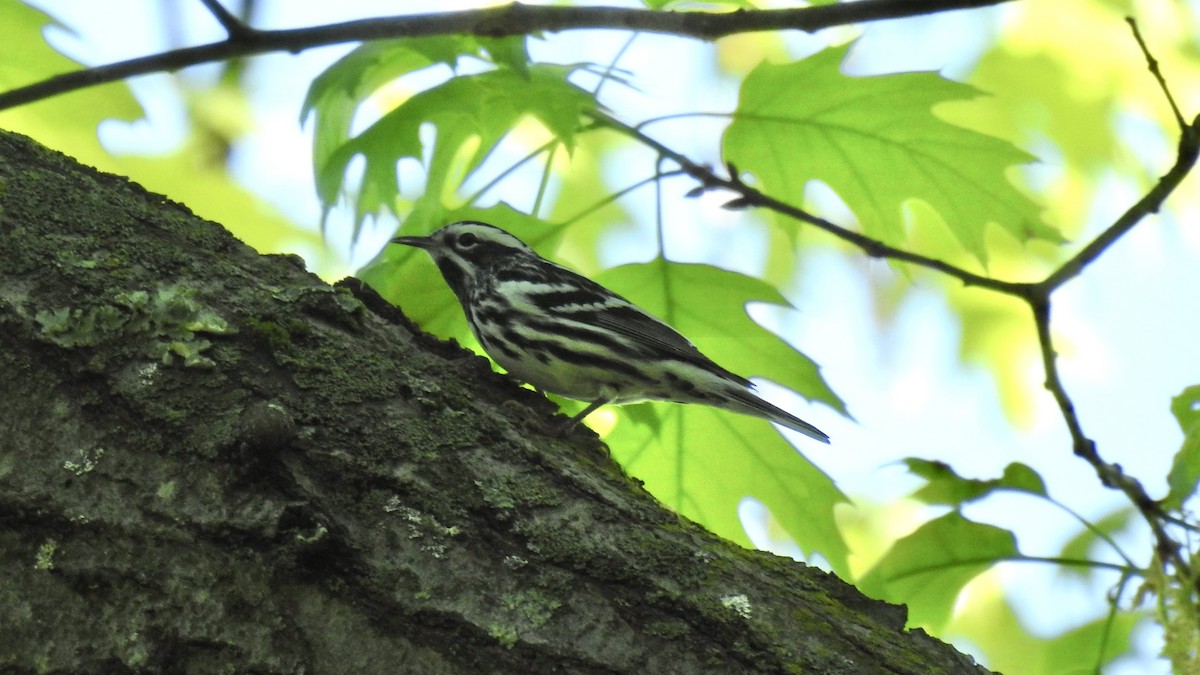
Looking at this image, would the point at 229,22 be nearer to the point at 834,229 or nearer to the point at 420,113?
the point at 420,113

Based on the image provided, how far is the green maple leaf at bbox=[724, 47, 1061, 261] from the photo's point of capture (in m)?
3.02

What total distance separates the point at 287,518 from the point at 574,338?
75.2 inches

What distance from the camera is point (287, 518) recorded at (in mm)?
1869

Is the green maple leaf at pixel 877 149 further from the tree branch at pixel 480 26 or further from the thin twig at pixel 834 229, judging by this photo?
the tree branch at pixel 480 26

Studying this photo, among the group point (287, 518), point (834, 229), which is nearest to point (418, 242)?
point (834, 229)

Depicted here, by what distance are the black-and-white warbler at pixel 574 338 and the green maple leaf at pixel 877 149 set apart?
54 centimetres

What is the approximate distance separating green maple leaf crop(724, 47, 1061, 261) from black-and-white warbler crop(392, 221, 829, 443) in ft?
1.77

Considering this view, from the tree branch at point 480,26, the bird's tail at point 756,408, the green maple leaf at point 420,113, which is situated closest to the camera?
the tree branch at point 480,26

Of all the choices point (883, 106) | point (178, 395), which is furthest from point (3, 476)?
point (883, 106)

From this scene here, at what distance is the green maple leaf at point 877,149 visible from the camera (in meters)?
3.02

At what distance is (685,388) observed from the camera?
11.0 ft

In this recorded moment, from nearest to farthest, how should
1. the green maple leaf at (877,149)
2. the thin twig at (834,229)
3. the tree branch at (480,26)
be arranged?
the tree branch at (480,26)
the thin twig at (834,229)
the green maple leaf at (877,149)

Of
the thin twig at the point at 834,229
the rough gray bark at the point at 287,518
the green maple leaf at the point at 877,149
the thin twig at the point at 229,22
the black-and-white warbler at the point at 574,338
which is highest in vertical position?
the green maple leaf at the point at 877,149

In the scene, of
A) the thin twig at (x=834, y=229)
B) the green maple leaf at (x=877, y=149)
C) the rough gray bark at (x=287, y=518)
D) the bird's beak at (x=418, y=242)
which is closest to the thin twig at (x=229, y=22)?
the rough gray bark at (x=287, y=518)
